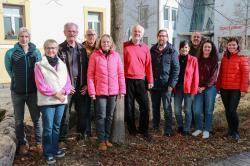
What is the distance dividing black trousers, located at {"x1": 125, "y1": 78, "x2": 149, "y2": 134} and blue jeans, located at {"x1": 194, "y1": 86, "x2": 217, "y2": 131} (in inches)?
41.8

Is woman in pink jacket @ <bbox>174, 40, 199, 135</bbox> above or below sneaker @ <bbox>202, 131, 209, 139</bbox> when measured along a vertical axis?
above

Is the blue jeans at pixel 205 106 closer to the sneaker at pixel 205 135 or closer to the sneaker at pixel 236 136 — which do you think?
the sneaker at pixel 205 135

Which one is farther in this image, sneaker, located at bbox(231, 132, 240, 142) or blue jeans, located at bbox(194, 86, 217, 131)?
blue jeans, located at bbox(194, 86, 217, 131)

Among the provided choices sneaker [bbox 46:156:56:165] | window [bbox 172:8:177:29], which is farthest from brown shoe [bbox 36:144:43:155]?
window [bbox 172:8:177:29]

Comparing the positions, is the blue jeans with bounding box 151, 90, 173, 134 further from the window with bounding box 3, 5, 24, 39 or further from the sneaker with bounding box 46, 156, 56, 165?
the window with bounding box 3, 5, 24, 39

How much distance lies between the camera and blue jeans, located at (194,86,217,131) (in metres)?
6.38

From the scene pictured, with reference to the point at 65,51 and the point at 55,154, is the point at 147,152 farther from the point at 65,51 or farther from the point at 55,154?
the point at 65,51

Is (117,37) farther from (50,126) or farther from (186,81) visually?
(50,126)

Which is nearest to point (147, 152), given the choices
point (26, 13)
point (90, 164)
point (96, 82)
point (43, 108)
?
point (90, 164)

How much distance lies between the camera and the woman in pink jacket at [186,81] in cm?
621

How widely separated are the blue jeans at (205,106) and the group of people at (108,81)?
0.02m

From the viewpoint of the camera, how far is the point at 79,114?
19.0 feet

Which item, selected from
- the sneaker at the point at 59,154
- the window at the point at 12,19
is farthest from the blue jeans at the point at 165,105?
the window at the point at 12,19

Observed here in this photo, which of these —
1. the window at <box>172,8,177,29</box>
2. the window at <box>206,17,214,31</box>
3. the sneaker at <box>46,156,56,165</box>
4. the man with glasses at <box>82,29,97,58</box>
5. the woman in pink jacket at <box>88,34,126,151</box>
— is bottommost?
the sneaker at <box>46,156,56,165</box>
